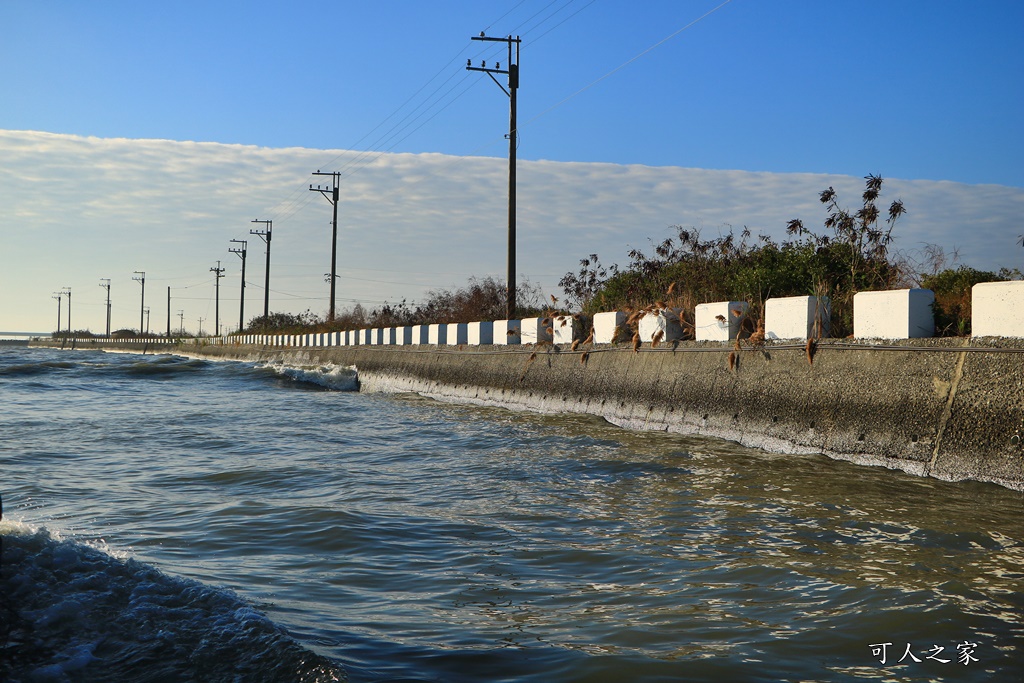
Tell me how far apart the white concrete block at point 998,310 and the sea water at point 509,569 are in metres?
0.94

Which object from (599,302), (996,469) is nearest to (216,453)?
(996,469)

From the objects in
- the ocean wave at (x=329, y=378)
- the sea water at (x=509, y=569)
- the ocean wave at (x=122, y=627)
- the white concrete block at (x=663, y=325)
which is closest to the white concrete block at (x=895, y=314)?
the sea water at (x=509, y=569)

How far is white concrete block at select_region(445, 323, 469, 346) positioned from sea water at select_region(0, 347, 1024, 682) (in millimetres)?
8582

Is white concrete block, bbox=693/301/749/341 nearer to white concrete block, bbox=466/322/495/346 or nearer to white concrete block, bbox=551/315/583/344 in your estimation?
white concrete block, bbox=551/315/583/344

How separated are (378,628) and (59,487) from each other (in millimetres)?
3718

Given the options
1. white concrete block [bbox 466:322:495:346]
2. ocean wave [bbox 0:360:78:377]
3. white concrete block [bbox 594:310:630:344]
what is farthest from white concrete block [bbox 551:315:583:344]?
ocean wave [bbox 0:360:78:377]

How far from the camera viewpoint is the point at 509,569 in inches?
137

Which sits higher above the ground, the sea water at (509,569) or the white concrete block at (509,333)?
the white concrete block at (509,333)

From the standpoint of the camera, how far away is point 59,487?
5.50 m

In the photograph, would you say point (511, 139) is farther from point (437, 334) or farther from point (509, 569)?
point (509, 569)

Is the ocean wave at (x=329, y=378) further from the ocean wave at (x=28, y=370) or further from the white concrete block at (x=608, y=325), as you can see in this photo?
the white concrete block at (x=608, y=325)

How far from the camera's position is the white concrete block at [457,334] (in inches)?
607

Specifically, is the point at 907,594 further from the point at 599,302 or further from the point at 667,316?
the point at 599,302

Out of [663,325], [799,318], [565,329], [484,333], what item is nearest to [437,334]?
[484,333]
